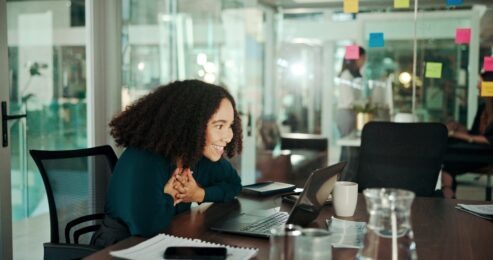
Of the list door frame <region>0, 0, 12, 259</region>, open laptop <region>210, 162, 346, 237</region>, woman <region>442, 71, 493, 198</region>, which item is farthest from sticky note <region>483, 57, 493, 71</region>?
door frame <region>0, 0, 12, 259</region>

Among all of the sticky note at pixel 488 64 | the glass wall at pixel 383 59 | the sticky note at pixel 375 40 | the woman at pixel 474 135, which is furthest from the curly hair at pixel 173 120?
the woman at pixel 474 135

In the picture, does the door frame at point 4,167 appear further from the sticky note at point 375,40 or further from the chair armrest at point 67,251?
the sticky note at point 375,40

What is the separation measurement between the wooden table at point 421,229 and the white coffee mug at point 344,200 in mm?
34

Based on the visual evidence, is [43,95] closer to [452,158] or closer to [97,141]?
[97,141]

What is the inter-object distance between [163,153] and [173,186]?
15cm

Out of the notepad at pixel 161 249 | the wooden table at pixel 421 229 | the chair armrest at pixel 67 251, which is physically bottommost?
the chair armrest at pixel 67 251

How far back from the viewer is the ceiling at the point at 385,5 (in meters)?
4.62

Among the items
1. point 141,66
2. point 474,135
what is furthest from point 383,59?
point 141,66

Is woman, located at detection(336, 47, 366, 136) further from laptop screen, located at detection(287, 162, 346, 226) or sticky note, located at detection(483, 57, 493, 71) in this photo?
laptop screen, located at detection(287, 162, 346, 226)

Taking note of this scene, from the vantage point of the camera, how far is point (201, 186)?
221 centimetres

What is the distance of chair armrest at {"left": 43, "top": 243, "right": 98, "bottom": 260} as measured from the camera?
5.96 ft

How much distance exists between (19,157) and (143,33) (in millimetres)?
1561

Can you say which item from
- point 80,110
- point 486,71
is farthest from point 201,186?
point 486,71

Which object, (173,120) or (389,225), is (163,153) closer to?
(173,120)
